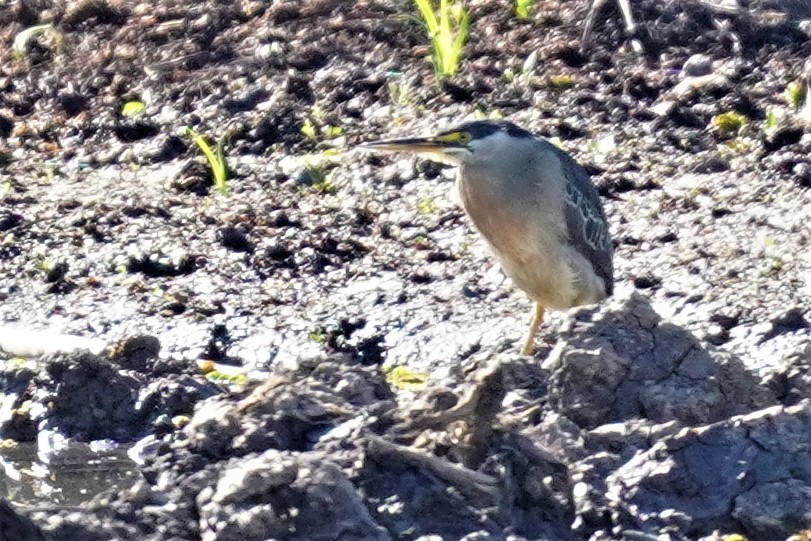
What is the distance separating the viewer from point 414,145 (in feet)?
23.6

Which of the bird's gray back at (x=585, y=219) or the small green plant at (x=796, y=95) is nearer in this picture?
the bird's gray back at (x=585, y=219)

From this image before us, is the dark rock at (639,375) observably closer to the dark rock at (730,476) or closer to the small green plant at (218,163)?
the dark rock at (730,476)

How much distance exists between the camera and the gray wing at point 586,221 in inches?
294

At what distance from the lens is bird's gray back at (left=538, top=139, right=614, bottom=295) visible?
7.46 metres

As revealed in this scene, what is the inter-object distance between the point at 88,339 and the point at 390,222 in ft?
5.42

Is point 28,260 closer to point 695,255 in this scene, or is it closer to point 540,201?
point 540,201

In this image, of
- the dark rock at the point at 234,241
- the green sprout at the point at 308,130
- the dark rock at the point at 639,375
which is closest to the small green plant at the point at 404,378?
the dark rock at the point at 234,241

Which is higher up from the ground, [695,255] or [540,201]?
[540,201]

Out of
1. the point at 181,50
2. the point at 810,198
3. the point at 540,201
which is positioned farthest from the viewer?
the point at 181,50

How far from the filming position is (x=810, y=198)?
8078 millimetres

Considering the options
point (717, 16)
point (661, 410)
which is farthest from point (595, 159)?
point (661, 410)

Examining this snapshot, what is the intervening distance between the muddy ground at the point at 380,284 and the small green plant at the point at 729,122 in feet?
0.06

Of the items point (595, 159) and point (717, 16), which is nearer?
point (595, 159)

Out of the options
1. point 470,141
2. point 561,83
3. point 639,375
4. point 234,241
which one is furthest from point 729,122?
point 639,375
